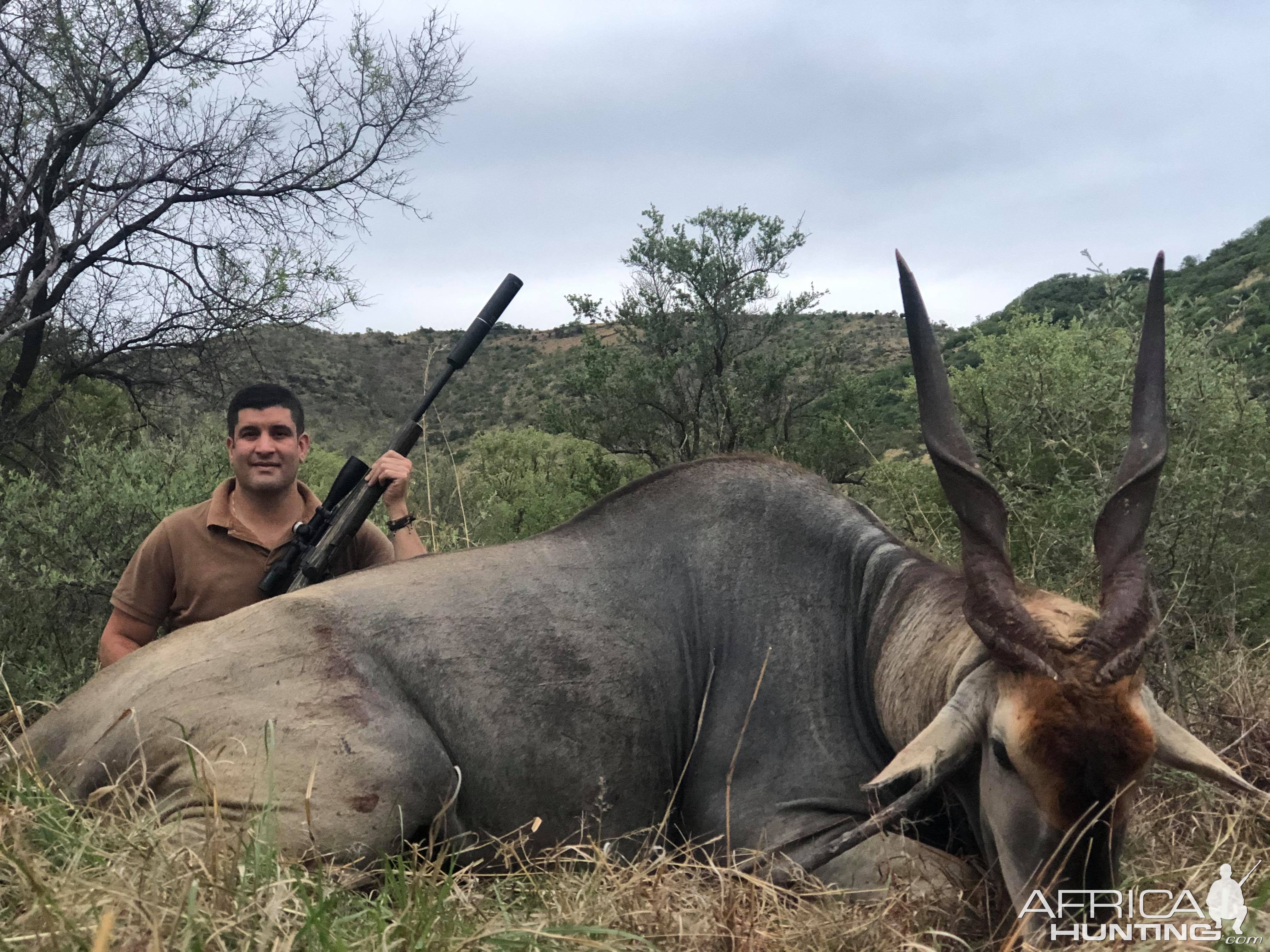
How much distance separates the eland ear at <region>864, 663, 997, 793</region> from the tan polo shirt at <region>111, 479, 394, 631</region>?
2.57 m

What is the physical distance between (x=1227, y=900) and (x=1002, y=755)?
0.68 m

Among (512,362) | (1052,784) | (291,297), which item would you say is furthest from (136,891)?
(512,362)

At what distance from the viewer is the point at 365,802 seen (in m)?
3.30

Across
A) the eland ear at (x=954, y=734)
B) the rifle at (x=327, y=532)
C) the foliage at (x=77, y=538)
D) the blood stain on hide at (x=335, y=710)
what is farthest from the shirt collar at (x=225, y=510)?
the eland ear at (x=954, y=734)

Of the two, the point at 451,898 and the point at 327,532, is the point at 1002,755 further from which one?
the point at 327,532

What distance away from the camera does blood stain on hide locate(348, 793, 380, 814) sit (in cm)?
328

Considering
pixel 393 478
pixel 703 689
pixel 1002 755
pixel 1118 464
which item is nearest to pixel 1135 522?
pixel 1002 755

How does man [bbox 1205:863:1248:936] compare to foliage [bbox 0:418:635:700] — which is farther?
foliage [bbox 0:418:635:700]

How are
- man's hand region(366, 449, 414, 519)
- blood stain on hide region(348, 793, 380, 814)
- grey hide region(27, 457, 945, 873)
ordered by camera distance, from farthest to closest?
man's hand region(366, 449, 414, 519) < grey hide region(27, 457, 945, 873) < blood stain on hide region(348, 793, 380, 814)

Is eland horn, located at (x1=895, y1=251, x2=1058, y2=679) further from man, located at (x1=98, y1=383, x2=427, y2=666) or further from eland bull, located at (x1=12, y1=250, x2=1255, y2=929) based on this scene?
man, located at (x1=98, y1=383, x2=427, y2=666)

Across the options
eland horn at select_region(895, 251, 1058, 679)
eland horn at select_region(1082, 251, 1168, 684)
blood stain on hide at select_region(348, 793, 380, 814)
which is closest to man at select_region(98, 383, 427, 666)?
blood stain on hide at select_region(348, 793, 380, 814)

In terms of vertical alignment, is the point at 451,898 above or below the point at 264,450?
below

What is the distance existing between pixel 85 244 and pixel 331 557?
781 cm

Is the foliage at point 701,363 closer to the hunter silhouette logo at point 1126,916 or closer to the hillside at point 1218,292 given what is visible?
the hillside at point 1218,292
